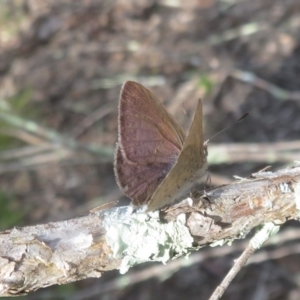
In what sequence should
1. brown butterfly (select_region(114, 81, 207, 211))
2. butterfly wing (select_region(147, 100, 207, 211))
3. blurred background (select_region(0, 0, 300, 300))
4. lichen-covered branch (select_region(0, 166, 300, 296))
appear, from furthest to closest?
blurred background (select_region(0, 0, 300, 300)) → brown butterfly (select_region(114, 81, 207, 211)) → butterfly wing (select_region(147, 100, 207, 211)) → lichen-covered branch (select_region(0, 166, 300, 296))

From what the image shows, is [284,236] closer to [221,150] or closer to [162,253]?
[221,150]

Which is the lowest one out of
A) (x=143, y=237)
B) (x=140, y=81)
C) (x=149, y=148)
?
(x=143, y=237)

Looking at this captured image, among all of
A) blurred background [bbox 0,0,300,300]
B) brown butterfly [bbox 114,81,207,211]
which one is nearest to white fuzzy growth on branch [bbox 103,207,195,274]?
brown butterfly [bbox 114,81,207,211]

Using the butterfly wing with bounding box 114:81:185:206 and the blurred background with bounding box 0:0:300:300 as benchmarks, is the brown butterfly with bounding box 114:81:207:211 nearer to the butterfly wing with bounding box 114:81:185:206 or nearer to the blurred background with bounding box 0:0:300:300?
the butterfly wing with bounding box 114:81:185:206

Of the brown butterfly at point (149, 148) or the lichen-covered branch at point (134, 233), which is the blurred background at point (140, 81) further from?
the lichen-covered branch at point (134, 233)

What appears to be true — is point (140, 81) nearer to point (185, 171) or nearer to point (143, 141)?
point (143, 141)

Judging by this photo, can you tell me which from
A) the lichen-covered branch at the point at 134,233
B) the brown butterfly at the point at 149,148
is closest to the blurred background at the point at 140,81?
the brown butterfly at the point at 149,148

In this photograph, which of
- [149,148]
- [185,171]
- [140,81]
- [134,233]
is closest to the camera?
[134,233]

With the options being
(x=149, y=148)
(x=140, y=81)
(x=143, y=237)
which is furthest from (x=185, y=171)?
(x=140, y=81)
